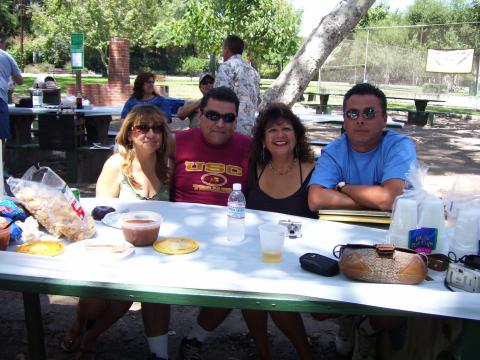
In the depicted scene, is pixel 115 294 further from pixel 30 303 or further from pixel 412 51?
pixel 412 51

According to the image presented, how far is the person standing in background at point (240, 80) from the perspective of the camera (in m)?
5.63

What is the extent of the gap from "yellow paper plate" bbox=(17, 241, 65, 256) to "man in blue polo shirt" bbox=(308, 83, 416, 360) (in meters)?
1.30

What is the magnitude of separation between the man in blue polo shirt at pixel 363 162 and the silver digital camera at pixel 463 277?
88cm

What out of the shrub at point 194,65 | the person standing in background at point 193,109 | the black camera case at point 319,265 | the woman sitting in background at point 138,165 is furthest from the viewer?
the shrub at point 194,65

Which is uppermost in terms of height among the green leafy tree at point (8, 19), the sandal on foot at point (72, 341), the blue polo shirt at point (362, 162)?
the green leafy tree at point (8, 19)

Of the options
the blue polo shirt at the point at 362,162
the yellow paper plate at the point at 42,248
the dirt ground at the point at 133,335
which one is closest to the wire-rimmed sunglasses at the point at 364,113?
the blue polo shirt at the point at 362,162

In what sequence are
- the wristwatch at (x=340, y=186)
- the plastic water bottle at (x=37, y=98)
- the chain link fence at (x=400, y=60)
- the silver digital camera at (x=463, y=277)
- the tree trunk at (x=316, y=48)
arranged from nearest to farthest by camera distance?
the silver digital camera at (x=463, y=277) → the wristwatch at (x=340, y=186) → the tree trunk at (x=316, y=48) → the plastic water bottle at (x=37, y=98) → the chain link fence at (x=400, y=60)

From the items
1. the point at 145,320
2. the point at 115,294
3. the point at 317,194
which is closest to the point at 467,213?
the point at 317,194

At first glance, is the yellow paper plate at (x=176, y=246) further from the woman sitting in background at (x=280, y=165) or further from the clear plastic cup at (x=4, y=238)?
the woman sitting in background at (x=280, y=165)

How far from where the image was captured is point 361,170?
2814mm

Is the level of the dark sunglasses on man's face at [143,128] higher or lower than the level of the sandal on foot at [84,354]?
higher

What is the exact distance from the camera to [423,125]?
1501 cm

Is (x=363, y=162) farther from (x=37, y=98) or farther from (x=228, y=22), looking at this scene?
(x=228, y=22)

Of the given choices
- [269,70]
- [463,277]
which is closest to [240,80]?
[463,277]
